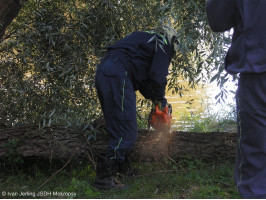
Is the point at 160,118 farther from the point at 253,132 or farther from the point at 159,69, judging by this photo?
the point at 253,132

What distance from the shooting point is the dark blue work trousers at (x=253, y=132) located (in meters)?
2.65

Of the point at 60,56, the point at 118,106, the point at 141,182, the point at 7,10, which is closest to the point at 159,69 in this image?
the point at 118,106

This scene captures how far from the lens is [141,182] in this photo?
12.5 ft

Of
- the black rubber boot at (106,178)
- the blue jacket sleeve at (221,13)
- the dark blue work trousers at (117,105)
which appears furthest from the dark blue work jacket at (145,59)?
the black rubber boot at (106,178)

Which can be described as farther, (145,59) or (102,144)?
(102,144)

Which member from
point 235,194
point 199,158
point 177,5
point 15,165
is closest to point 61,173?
point 15,165

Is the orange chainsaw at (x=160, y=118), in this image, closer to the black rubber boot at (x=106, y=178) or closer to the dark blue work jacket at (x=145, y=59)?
the dark blue work jacket at (x=145, y=59)

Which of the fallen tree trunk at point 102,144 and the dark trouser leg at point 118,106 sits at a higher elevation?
the dark trouser leg at point 118,106

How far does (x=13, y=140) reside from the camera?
384cm

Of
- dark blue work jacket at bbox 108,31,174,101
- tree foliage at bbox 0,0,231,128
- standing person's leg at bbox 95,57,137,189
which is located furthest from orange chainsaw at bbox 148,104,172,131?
tree foliage at bbox 0,0,231,128

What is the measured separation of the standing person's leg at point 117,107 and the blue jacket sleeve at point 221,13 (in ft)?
3.64

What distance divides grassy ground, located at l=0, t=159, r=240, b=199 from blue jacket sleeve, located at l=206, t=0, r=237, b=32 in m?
1.54

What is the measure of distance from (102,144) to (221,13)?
78.2 inches

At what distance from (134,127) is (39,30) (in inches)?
78.6
